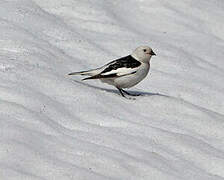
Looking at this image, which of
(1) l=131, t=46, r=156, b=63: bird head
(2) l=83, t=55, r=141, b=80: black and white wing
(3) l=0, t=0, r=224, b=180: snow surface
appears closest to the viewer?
(3) l=0, t=0, r=224, b=180: snow surface

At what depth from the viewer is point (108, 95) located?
31.9 feet

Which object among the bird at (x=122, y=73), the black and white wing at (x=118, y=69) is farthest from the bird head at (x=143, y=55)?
the black and white wing at (x=118, y=69)

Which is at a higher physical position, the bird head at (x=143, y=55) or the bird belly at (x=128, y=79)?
the bird head at (x=143, y=55)

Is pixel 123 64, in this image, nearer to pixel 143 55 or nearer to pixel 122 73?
pixel 122 73

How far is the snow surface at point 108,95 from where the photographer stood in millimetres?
6707

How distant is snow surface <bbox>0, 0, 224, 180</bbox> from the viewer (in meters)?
6.71

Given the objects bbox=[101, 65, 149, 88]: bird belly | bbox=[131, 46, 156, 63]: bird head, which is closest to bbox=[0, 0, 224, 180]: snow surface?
bbox=[101, 65, 149, 88]: bird belly

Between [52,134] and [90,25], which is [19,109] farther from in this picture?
[90,25]

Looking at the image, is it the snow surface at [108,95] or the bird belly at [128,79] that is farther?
the bird belly at [128,79]

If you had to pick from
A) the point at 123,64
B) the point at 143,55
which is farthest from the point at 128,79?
the point at 143,55

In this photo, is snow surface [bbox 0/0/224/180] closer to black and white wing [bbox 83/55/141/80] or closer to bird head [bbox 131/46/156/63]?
black and white wing [bbox 83/55/141/80]

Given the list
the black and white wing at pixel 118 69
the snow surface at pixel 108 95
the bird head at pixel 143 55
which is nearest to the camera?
the snow surface at pixel 108 95

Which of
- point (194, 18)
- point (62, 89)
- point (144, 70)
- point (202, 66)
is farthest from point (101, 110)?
point (194, 18)

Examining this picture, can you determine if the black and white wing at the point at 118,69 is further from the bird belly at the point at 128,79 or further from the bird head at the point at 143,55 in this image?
the bird head at the point at 143,55
